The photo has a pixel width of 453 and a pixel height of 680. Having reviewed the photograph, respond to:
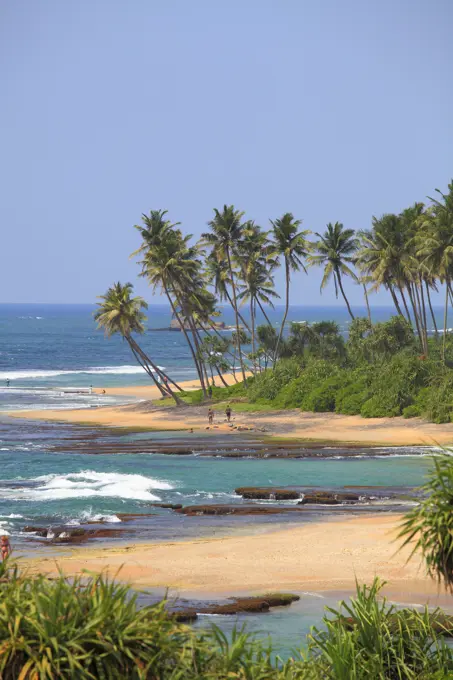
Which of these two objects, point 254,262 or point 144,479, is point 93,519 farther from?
point 254,262

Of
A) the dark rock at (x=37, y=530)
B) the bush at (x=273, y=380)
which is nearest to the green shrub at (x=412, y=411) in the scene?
the bush at (x=273, y=380)

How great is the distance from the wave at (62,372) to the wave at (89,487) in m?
69.7

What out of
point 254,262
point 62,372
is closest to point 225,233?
point 254,262

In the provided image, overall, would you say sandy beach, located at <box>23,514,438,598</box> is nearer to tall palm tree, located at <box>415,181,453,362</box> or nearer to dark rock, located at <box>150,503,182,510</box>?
dark rock, located at <box>150,503,182,510</box>

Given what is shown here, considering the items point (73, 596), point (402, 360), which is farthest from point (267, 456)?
point (73, 596)

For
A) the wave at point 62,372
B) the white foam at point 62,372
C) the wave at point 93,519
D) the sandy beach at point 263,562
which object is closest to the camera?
the sandy beach at point 263,562

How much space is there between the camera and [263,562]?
25.8 meters

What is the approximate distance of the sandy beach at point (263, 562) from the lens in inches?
929

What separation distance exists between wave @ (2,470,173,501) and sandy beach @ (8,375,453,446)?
13482mm

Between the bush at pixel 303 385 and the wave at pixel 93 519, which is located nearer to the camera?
the wave at pixel 93 519

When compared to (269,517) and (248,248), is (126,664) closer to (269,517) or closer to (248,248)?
(269,517)

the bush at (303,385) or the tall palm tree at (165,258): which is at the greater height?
the tall palm tree at (165,258)

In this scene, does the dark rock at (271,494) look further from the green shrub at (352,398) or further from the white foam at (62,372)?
the white foam at (62,372)

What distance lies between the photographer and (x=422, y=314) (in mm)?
69562
